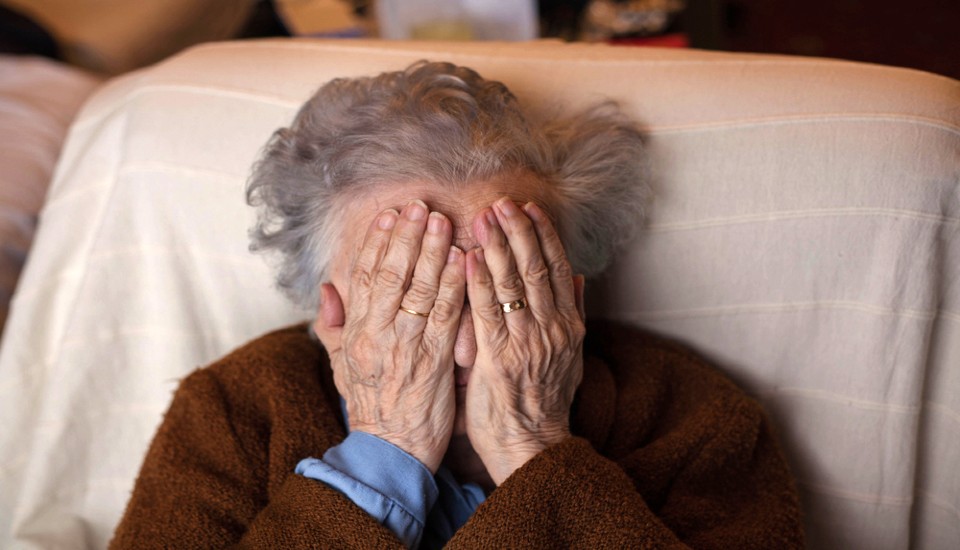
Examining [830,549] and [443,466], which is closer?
[443,466]

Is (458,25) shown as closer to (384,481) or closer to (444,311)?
(444,311)

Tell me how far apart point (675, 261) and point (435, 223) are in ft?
1.66

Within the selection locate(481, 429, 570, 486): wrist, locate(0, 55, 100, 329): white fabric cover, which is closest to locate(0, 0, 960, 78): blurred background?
locate(0, 55, 100, 329): white fabric cover

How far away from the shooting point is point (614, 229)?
1.29 meters

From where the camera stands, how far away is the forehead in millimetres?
1063

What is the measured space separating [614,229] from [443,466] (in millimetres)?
489

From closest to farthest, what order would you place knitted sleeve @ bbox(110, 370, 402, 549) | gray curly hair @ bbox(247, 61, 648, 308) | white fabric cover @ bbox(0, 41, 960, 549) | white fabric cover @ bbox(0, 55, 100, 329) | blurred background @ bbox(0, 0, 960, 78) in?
→ knitted sleeve @ bbox(110, 370, 402, 549)
gray curly hair @ bbox(247, 61, 648, 308)
white fabric cover @ bbox(0, 41, 960, 549)
white fabric cover @ bbox(0, 55, 100, 329)
blurred background @ bbox(0, 0, 960, 78)

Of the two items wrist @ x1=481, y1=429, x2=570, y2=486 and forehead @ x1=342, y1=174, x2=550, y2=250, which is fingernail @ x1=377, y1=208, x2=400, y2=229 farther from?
wrist @ x1=481, y1=429, x2=570, y2=486

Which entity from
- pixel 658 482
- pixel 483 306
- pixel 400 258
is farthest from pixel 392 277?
pixel 658 482

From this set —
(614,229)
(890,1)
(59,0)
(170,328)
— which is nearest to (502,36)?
(614,229)

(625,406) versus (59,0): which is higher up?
(59,0)

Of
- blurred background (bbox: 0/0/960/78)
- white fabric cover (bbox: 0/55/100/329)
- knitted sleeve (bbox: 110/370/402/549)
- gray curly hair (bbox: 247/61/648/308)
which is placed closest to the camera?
knitted sleeve (bbox: 110/370/402/549)

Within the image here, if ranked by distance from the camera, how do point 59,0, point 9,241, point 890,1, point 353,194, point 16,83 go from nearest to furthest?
point 353,194
point 9,241
point 16,83
point 59,0
point 890,1

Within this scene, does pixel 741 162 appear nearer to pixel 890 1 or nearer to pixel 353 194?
pixel 353 194
